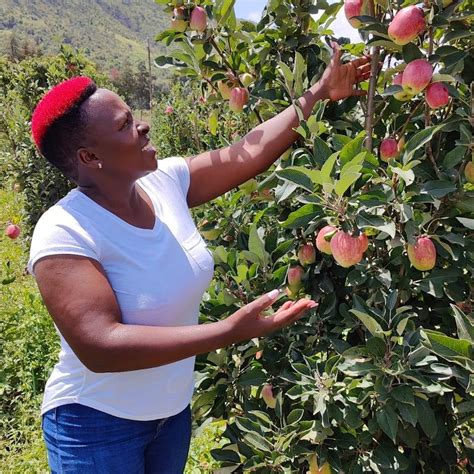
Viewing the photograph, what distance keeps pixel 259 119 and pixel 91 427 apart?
39.8 inches

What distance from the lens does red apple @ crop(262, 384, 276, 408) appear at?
4.92 feet

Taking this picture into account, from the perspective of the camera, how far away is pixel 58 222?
3.80ft

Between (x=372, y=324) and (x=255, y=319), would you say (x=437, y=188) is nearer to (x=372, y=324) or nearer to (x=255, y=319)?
(x=372, y=324)

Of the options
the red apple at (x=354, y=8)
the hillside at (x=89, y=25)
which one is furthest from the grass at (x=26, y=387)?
the hillside at (x=89, y=25)

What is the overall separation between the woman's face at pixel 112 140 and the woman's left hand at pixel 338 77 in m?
0.51

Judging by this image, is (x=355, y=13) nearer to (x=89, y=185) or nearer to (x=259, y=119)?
(x=259, y=119)

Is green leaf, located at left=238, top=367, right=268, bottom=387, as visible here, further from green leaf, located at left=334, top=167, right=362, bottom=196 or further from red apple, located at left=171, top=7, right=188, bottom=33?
red apple, located at left=171, top=7, right=188, bottom=33

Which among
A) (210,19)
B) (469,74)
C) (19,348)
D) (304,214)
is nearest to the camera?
(304,214)

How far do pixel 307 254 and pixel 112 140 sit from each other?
58 cm

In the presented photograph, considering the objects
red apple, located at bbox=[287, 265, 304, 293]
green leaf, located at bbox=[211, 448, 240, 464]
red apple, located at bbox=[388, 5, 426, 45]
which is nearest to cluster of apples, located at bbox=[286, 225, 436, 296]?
red apple, located at bbox=[287, 265, 304, 293]

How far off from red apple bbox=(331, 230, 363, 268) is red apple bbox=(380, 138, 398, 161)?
1.00ft

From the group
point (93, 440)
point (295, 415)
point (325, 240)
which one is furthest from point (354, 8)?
point (93, 440)

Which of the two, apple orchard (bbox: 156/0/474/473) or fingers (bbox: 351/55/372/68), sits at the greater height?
fingers (bbox: 351/55/372/68)

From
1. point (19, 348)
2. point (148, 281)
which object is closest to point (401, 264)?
point (148, 281)
